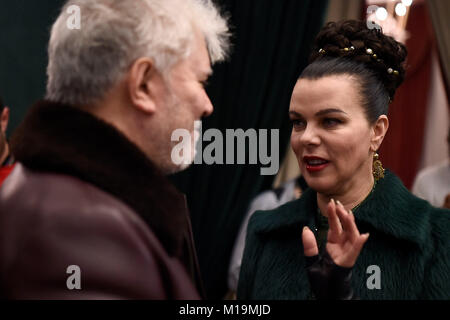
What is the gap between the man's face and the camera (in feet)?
3.85

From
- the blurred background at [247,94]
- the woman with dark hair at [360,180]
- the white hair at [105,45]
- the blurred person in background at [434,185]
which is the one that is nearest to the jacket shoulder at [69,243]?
the white hair at [105,45]

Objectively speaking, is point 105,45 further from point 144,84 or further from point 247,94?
point 247,94

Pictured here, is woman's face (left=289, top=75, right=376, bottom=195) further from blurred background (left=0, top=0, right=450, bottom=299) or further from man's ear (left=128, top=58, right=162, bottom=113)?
blurred background (left=0, top=0, right=450, bottom=299)

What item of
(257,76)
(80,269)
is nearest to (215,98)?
(257,76)

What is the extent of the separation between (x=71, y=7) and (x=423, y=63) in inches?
199

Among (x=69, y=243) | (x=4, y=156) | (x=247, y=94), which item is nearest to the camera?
(x=69, y=243)

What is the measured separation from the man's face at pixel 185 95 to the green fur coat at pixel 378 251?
0.54 metres

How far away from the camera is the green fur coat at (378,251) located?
1.40 metres

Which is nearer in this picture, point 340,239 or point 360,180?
point 340,239

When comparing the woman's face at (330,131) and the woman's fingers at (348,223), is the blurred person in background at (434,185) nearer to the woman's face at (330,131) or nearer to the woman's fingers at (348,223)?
the woman's face at (330,131)

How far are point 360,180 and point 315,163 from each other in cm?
15

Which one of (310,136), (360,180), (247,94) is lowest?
(360,180)

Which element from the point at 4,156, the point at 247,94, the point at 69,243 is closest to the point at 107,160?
the point at 69,243

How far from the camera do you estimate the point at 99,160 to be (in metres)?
1.03
